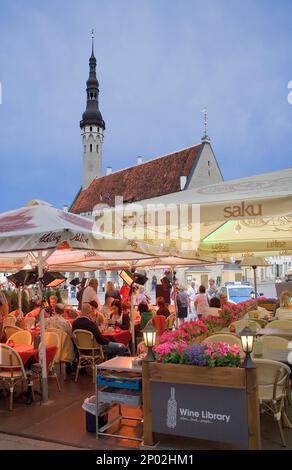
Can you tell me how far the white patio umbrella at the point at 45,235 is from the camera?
17.8 feet

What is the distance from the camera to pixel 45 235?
5.42 meters

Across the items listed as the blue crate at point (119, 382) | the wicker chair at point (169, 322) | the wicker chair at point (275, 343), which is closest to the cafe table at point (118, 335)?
the wicker chair at point (169, 322)

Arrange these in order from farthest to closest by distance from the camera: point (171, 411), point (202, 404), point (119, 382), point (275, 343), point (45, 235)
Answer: point (275, 343), point (45, 235), point (119, 382), point (171, 411), point (202, 404)

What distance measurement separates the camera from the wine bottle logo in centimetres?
445

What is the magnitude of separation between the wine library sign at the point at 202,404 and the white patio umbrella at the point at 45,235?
192 centimetres

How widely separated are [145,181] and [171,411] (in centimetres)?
4898

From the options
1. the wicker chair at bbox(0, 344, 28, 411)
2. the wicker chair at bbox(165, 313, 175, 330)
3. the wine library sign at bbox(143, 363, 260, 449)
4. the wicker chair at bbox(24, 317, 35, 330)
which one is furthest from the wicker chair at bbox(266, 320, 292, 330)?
the wicker chair at bbox(24, 317, 35, 330)

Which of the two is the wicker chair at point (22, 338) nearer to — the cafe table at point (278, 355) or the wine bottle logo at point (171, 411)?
the wine bottle logo at point (171, 411)

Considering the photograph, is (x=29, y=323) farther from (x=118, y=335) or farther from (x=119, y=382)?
(x=119, y=382)

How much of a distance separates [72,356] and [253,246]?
539 cm

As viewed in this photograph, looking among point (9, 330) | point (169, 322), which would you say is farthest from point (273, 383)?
point (169, 322)
